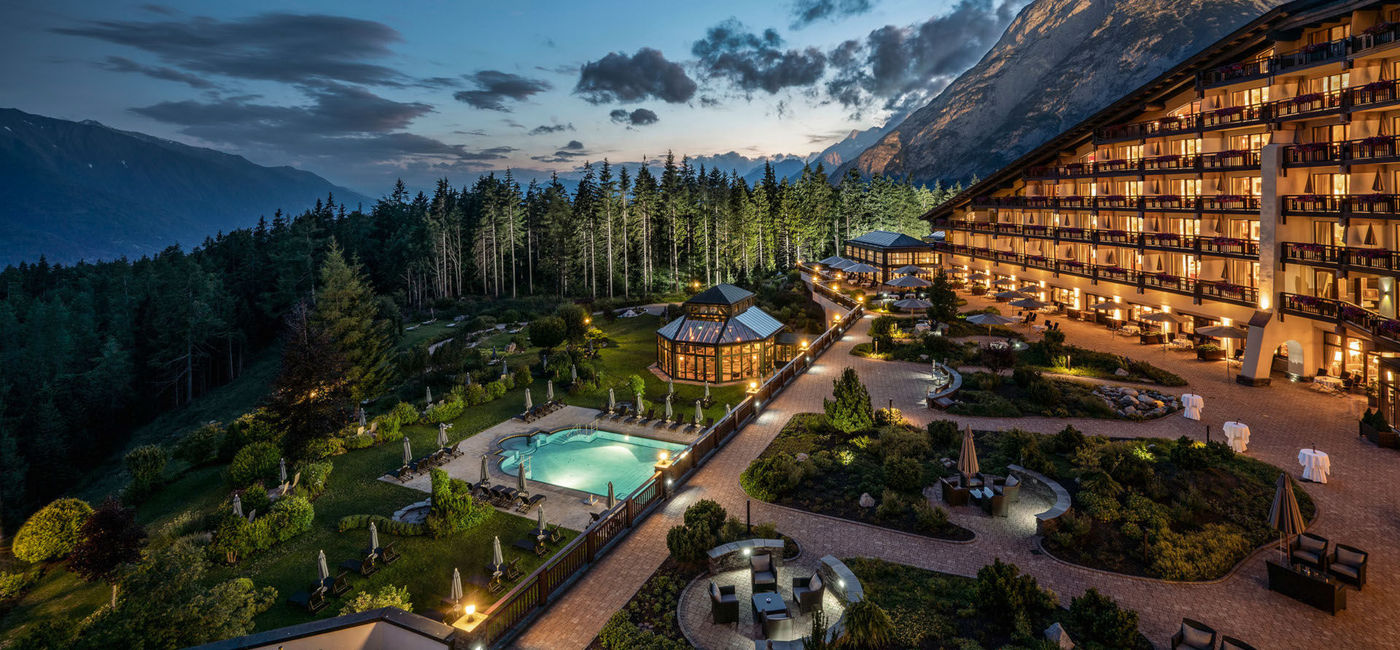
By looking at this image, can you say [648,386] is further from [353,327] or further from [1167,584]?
[1167,584]

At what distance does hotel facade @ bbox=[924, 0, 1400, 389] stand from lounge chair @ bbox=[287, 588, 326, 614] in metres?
35.6

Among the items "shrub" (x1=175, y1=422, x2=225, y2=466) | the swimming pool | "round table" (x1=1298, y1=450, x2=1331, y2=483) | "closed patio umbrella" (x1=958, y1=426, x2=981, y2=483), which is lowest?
the swimming pool

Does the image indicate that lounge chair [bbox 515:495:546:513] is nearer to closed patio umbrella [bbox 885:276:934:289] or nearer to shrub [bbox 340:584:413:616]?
shrub [bbox 340:584:413:616]

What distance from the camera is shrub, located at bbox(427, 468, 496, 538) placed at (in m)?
18.5

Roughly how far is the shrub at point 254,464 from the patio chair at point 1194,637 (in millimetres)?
27526

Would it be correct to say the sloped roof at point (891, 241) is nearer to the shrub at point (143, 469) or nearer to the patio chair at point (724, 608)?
the patio chair at point (724, 608)

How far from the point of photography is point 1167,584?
42.1 ft

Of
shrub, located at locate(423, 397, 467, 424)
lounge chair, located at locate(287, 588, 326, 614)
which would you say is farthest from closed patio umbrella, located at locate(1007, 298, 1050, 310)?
lounge chair, located at locate(287, 588, 326, 614)

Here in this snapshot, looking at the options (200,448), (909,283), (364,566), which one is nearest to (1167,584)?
(364,566)

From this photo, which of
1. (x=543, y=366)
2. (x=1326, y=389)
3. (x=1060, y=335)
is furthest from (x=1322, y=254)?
(x=543, y=366)

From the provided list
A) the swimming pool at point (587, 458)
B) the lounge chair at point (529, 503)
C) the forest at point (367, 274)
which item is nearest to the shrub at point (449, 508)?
the lounge chair at point (529, 503)

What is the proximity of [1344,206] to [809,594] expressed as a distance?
31.2 meters

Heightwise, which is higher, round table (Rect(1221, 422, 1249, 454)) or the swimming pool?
round table (Rect(1221, 422, 1249, 454))

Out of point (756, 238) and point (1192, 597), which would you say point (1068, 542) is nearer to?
point (1192, 597)
